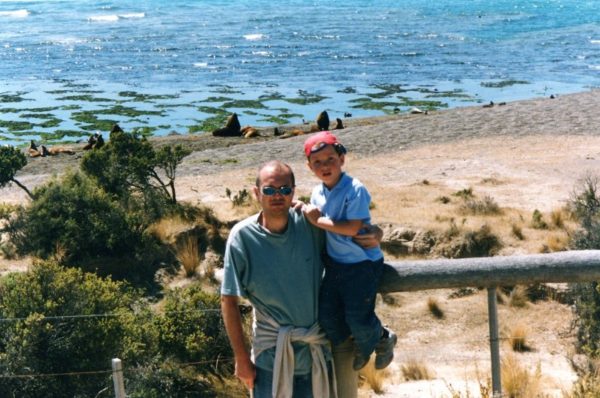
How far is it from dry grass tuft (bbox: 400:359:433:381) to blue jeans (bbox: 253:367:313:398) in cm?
464

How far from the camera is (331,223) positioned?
364 cm

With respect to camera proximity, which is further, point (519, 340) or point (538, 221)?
point (538, 221)

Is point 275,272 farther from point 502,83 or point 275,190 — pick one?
point 502,83

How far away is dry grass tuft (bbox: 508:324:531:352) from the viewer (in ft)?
33.3

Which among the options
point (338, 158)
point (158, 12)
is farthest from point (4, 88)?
point (158, 12)

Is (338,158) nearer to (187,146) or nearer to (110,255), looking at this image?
(110,255)

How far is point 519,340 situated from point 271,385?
7.20 m

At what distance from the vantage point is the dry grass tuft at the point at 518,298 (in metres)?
A: 12.6

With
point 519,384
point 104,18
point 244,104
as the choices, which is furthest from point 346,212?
point 104,18

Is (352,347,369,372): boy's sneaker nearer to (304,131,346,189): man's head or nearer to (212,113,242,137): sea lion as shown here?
(304,131,346,189): man's head

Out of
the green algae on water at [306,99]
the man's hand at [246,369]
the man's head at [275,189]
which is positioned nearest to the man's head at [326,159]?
the man's head at [275,189]

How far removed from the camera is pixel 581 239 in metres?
11.9

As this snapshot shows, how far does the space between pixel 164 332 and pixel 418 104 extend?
34.1 m

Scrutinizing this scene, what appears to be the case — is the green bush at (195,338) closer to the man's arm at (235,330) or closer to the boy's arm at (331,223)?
the man's arm at (235,330)
